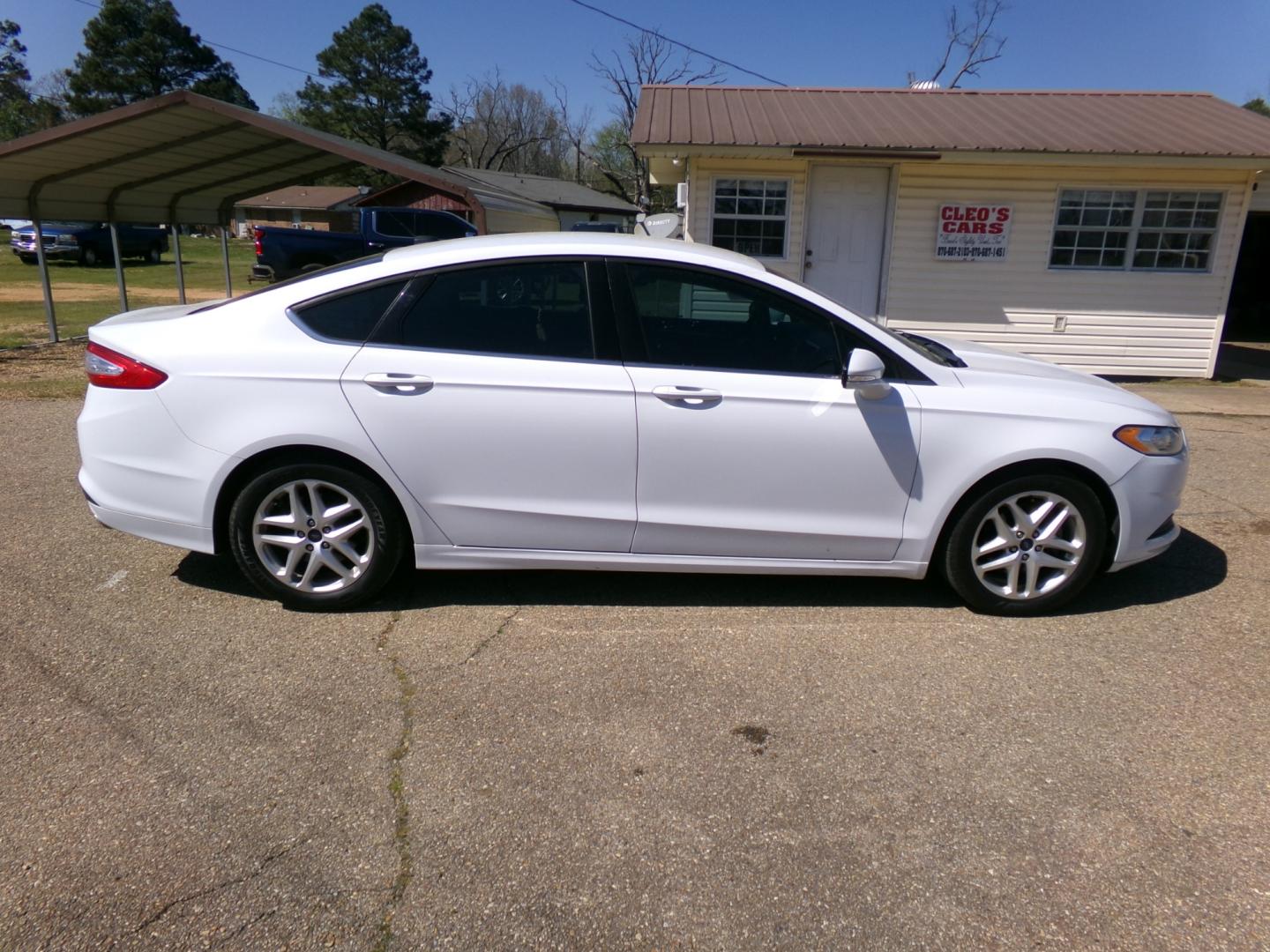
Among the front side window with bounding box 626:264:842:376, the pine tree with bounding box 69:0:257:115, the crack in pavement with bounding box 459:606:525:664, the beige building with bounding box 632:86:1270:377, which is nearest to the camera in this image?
the crack in pavement with bounding box 459:606:525:664

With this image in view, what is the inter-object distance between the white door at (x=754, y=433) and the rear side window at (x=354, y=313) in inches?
40.5

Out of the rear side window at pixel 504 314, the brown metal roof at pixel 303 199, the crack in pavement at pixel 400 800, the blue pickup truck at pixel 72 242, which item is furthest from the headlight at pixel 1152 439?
the brown metal roof at pixel 303 199

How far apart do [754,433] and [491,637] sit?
1.40 metres

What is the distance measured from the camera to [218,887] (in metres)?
2.33

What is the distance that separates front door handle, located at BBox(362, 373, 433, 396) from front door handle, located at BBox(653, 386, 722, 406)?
0.95 metres

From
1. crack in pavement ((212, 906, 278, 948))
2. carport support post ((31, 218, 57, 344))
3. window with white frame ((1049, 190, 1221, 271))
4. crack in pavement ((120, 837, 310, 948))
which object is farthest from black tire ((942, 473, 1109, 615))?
carport support post ((31, 218, 57, 344))

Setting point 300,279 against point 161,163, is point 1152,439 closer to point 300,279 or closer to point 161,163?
point 300,279

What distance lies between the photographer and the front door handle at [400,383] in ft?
12.0

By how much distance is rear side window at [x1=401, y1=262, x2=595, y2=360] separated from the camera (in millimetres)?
3750

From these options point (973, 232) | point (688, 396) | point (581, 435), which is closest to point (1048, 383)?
point (688, 396)

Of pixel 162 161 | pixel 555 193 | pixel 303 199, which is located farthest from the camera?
pixel 303 199

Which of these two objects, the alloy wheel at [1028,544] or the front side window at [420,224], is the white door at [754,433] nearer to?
the alloy wheel at [1028,544]

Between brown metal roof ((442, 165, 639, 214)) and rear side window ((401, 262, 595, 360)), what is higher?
brown metal roof ((442, 165, 639, 214))

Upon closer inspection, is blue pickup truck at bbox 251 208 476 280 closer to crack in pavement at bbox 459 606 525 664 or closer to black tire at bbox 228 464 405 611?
black tire at bbox 228 464 405 611
